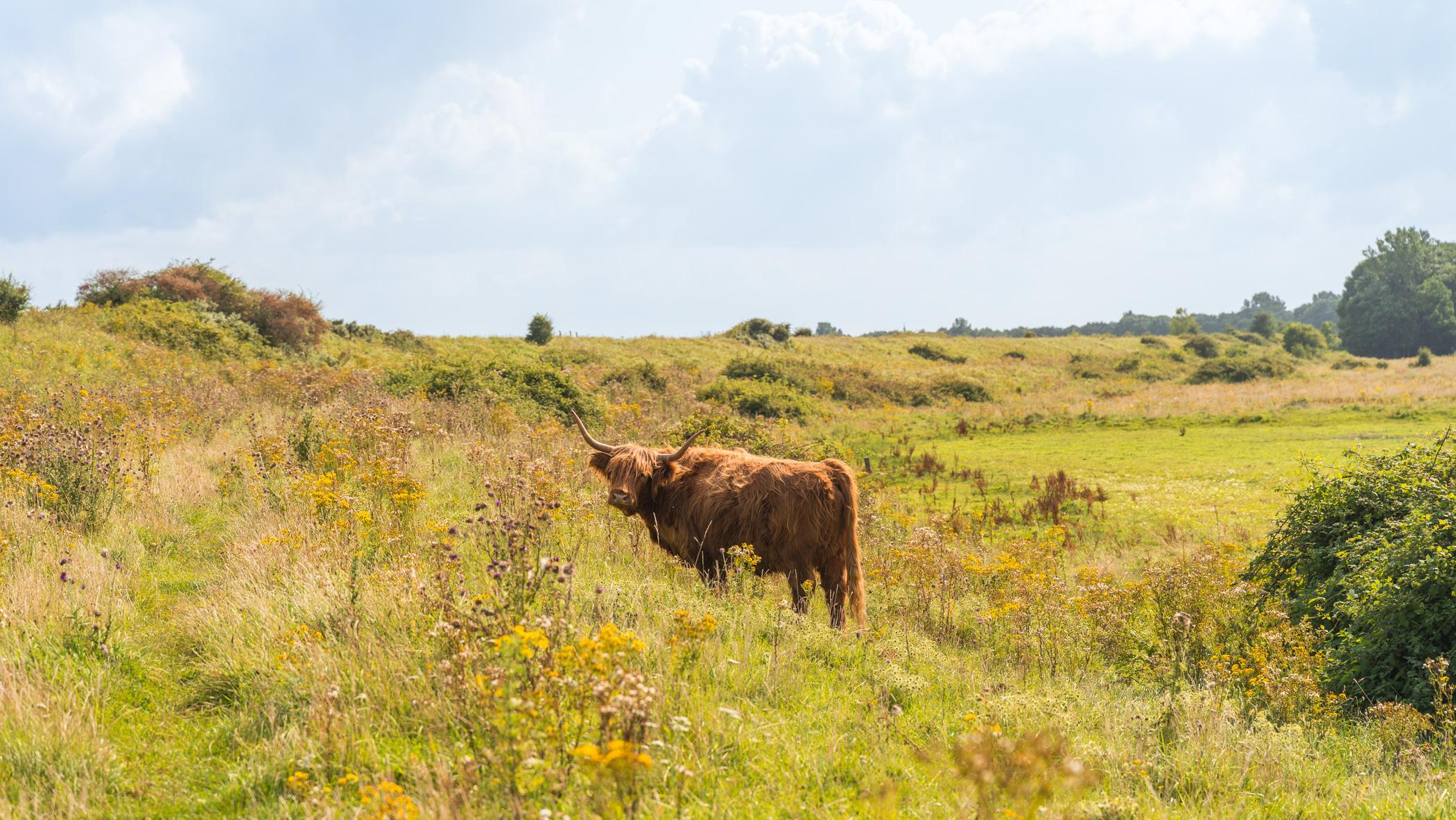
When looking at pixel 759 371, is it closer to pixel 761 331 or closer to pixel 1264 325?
pixel 761 331

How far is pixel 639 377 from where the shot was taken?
3136 centimetres

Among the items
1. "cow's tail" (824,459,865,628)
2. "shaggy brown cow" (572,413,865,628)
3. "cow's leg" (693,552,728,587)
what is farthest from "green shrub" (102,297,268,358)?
"cow's tail" (824,459,865,628)

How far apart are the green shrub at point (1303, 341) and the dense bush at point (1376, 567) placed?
80.1 m

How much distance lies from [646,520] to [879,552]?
399 centimetres

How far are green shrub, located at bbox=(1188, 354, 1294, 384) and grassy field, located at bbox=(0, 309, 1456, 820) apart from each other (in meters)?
45.4

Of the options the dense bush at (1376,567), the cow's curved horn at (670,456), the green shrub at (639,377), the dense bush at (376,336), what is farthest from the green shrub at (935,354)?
the cow's curved horn at (670,456)

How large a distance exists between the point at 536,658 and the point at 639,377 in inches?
1118

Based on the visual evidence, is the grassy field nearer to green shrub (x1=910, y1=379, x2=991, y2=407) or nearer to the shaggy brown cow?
the shaggy brown cow

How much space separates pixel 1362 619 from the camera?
6520mm

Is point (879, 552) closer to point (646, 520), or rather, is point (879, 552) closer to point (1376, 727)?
point (646, 520)

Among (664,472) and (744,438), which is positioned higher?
(664,472)

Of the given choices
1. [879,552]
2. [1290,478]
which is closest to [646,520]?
[879,552]

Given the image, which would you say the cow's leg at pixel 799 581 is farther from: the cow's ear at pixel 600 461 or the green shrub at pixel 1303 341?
the green shrub at pixel 1303 341

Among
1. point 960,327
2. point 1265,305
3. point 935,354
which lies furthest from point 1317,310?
point 935,354
